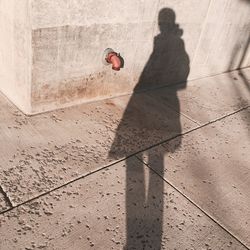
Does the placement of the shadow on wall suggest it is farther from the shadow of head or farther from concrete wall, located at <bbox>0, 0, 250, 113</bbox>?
concrete wall, located at <bbox>0, 0, 250, 113</bbox>

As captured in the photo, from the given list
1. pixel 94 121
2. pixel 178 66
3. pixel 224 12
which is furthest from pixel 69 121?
Result: pixel 224 12

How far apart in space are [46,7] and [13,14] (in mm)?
411

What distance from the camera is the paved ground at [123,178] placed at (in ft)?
8.93

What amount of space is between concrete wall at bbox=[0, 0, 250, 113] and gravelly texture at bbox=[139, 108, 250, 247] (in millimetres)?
1347

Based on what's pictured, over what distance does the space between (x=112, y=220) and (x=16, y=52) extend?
2250 millimetres

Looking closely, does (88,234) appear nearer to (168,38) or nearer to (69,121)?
(69,121)

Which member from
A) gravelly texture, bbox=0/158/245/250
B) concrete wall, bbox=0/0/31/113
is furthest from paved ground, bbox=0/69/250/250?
concrete wall, bbox=0/0/31/113

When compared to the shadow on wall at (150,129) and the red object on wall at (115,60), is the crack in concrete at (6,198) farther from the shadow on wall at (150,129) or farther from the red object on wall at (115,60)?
the red object on wall at (115,60)

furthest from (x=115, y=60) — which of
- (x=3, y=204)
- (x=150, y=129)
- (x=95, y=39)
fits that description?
(x=3, y=204)

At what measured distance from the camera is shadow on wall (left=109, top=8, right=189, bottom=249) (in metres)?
2.84

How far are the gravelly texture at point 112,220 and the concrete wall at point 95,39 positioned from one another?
143 cm

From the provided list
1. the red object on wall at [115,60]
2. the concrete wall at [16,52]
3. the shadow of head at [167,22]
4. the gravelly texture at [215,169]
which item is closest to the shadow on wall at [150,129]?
the shadow of head at [167,22]

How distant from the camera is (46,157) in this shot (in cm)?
338

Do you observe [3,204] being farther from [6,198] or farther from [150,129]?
[150,129]
